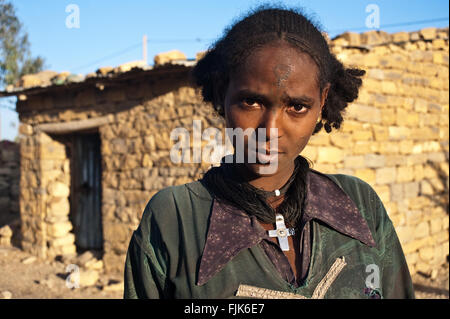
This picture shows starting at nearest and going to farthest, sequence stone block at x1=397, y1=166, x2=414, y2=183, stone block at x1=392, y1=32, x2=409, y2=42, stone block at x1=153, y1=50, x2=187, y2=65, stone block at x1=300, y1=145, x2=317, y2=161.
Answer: stone block at x1=300, y1=145, x2=317, y2=161 < stone block at x1=153, y1=50, x2=187, y2=65 < stone block at x1=392, y1=32, x2=409, y2=42 < stone block at x1=397, y1=166, x2=414, y2=183

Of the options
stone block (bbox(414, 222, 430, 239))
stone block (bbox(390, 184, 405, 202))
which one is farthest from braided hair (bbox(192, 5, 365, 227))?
stone block (bbox(414, 222, 430, 239))

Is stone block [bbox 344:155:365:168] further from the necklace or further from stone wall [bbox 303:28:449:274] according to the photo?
the necklace

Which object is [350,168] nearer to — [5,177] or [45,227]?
[45,227]

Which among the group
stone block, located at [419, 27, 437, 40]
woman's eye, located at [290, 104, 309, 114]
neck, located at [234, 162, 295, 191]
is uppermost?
stone block, located at [419, 27, 437, 40]

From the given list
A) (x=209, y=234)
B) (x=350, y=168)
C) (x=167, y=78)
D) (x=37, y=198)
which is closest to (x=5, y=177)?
(x=37, y=198)

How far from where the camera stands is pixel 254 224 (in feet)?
3.92

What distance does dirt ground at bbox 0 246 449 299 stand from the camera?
5.27m

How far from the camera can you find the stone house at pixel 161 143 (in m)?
5.32

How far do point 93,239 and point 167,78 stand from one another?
3364 mm

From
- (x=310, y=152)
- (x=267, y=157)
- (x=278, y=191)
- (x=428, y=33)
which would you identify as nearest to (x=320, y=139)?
(x=310, y=152)

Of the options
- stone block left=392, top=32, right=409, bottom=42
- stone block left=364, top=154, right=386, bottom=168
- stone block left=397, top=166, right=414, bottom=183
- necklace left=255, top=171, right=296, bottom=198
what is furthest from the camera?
stone block left=397, top=166, right=414, bottom=183

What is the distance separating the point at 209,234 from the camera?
116 centimetres

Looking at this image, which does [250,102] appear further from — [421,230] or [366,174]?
[421,230]

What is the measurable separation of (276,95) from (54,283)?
5.51m
